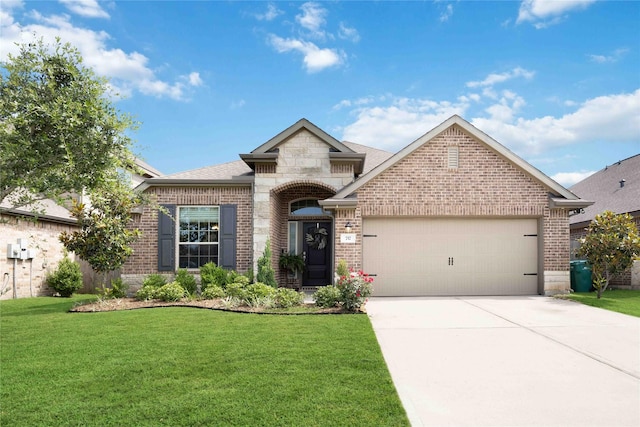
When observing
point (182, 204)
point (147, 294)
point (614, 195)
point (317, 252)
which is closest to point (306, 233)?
point (317, 252)

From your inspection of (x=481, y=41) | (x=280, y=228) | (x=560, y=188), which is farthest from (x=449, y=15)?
(x=280, y=228)

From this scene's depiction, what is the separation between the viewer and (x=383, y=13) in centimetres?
1302

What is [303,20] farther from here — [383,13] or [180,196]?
[180,196]

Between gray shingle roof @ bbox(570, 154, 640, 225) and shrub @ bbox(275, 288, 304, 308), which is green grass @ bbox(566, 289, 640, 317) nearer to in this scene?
gray shingle roof @ bbox(570, 154, 640, 225)

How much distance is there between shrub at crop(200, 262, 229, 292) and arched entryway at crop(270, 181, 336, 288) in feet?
8.74

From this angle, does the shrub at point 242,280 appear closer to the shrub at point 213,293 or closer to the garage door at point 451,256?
the shrub at point 213,293

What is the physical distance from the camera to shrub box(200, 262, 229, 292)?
13914 mm

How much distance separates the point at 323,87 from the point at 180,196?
5.72m

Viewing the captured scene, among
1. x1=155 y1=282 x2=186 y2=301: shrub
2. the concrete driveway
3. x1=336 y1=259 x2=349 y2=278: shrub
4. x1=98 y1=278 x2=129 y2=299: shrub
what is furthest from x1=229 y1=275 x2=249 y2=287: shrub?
the concrete driveway

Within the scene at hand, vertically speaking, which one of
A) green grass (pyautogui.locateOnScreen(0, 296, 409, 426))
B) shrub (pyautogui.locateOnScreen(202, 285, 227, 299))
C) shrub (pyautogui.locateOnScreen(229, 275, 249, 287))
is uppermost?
shrub (pyautogui.locateOnScreen(229, 275, 249, 287))

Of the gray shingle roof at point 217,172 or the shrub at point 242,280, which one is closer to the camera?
the shrub at point 242,280

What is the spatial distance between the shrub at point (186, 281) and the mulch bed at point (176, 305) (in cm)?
127

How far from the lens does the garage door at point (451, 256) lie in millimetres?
13648

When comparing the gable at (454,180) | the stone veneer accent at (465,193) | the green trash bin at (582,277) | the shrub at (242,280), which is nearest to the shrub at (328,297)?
the stone veneer accent at (465,193)
